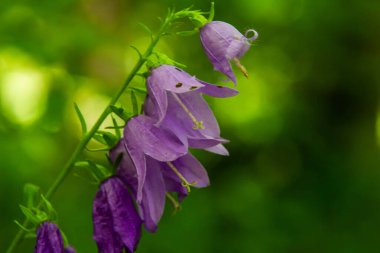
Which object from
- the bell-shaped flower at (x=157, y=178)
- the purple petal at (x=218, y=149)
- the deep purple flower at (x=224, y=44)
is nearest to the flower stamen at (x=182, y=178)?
the bell-shaped flower at (x=157, y=178)

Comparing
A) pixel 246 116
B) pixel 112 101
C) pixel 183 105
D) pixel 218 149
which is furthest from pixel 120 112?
pixel 246 116

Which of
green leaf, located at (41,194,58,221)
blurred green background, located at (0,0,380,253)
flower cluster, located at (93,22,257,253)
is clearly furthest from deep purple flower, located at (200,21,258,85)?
blurred green background, located at (0,0,380,253)

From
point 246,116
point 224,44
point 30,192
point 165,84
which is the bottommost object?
point 246,116

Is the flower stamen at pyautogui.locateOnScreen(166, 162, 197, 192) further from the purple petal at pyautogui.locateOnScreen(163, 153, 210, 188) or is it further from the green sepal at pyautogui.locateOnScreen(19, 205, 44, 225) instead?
the green sepal at pyautogui.locateOnScreen(19, 205, 44, 225)

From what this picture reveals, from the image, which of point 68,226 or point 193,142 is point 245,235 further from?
point 193,142

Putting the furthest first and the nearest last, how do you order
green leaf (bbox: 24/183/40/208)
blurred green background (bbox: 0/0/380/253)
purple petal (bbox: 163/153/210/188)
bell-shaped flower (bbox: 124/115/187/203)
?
1. blurred green background (bbox: 0/0/380/253)
2. green leaf (bbox: 24/183/40/208)
3. purple petal (bbox: 163/153/210/188)
4. bell-shaped flower (bbox: 124/115/187/203)

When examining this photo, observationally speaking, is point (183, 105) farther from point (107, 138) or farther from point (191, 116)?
point (107, 138)
